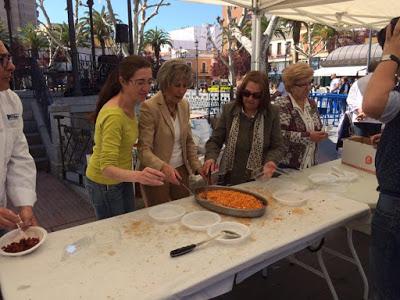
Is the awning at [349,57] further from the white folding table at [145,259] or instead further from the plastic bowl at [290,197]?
the white folding table at [145,259]

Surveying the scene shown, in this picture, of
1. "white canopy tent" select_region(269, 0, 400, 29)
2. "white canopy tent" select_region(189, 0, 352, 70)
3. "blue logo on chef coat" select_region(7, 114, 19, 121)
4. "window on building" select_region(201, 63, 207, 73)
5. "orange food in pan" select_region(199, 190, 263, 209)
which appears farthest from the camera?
"window on building" select_region(201, 63, 207, 73)

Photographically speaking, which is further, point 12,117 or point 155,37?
point 155,37

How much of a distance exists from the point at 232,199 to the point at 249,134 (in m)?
0.73

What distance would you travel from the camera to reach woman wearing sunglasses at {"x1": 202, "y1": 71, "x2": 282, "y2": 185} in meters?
2.50

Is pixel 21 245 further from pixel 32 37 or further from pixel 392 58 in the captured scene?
pixel 32 37

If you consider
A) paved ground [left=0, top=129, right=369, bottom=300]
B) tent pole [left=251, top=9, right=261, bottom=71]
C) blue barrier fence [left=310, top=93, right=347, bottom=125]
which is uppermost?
tent pole [left=251, top=9, right=261, bottom=71]

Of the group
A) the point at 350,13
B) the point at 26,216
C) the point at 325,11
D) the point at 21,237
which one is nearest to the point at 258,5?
the point at 325,11

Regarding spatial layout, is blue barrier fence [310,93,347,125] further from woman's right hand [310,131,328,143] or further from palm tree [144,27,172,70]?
palm tree [144,27,172,70]

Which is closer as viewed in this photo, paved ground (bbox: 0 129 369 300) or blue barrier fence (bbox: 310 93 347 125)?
paved ground (bbox: 0 129 369 300)

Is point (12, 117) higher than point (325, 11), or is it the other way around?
point (325, 11)

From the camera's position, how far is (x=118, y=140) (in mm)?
1906

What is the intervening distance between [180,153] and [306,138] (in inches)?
42.1

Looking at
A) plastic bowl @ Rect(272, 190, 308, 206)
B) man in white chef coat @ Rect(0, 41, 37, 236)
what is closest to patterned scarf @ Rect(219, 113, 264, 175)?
plastic bowl @ Rect(272, 190, 308, 206)

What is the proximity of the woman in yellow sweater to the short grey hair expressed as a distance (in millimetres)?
183
